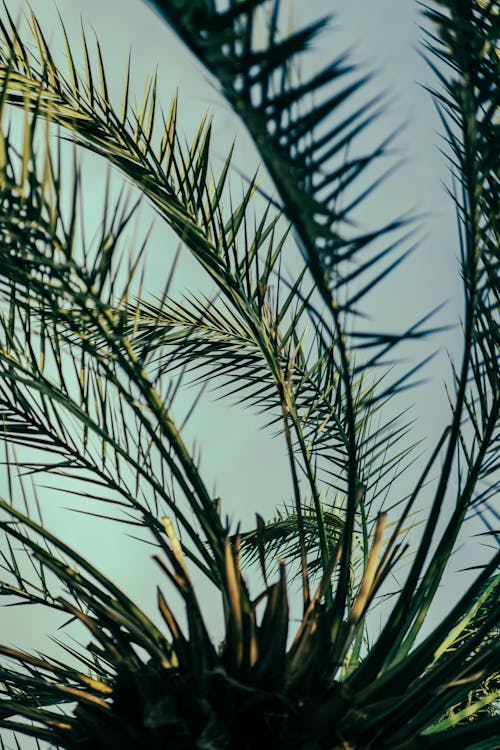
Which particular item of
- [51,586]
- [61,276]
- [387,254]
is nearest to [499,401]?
[387,254]

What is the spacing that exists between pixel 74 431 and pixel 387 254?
4.28ft

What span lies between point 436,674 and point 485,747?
15.4 inches

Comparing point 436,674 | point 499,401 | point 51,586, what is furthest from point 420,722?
point 51,586

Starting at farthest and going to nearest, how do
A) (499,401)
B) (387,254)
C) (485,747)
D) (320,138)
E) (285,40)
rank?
(499,401) → (485,747) → (387,254) → (320,138) → (285,40)

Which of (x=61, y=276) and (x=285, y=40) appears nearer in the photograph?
(x=285, y=40)

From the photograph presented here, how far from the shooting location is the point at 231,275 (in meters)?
2.13

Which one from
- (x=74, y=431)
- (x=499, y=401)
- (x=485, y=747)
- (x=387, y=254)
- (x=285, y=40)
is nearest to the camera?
(x=285, y=40)

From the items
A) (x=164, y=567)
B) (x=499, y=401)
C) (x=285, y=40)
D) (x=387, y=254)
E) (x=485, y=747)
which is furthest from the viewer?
(x=499, y=401)

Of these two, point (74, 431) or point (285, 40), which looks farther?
point (74, 431)

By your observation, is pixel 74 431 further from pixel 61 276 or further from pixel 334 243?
pixel 334 243

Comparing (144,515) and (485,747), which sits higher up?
(144,515)

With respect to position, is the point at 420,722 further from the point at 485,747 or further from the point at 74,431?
the point at 74,431

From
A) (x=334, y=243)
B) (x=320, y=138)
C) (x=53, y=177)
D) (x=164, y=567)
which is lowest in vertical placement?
(x=164, y=567)

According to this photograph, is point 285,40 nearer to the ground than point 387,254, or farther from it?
farther from it
